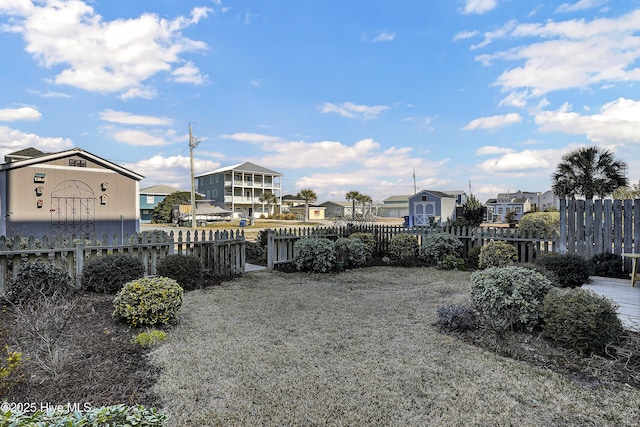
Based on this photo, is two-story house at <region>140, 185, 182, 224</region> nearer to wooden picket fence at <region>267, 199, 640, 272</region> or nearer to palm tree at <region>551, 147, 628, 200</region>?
wooden picket fence at <region>267, 199, 640, 272</region>

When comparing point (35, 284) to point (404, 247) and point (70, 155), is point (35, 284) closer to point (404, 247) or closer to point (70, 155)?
point (404, 247)

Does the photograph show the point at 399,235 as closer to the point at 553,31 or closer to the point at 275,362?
the point at 553,31

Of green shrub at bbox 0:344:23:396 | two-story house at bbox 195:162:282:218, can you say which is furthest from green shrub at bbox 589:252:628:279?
two-story house at bbox 195:162:282:218

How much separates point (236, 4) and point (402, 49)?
5668 mm

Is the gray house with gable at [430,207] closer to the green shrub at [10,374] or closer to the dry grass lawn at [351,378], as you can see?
the dry grass lawn at [351,378]

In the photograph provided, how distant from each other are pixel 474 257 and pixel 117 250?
9.69 meters

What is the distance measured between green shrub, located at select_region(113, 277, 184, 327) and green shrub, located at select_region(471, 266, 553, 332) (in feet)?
14.0

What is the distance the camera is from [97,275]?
628 cm

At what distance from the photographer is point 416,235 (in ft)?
40.5

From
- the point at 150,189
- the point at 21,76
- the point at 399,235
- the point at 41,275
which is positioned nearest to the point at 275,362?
the point at 41,275

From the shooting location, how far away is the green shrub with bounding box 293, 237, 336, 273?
376 inches

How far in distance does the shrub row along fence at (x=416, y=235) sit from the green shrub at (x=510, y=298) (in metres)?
5.98

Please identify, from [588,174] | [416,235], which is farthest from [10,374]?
[588,174]

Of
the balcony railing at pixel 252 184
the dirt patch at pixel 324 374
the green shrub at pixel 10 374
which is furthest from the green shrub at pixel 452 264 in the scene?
the balcony railing at pixel 252 184
